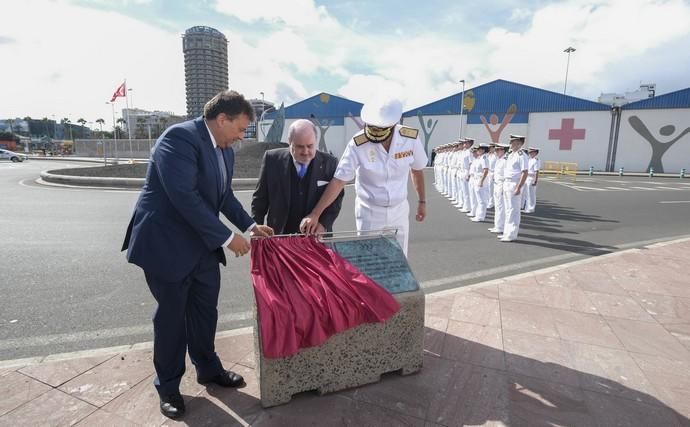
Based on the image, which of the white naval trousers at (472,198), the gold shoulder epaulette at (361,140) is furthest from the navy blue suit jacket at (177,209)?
the white naval trousers at (472,198)

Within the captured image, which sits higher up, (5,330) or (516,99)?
(516,99)

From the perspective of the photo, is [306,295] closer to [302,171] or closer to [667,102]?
[302,171]

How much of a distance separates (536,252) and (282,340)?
5522mm

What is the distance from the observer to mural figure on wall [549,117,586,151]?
30016 millimetres

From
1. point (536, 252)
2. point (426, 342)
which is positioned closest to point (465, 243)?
point (536, 252)

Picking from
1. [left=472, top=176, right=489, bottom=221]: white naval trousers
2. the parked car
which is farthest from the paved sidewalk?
the parked car

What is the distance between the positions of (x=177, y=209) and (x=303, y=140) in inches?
45.3

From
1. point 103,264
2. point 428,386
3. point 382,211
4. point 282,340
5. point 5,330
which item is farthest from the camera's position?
point 103,264

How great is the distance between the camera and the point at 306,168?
124 inches

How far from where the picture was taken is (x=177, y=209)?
2.09 metres

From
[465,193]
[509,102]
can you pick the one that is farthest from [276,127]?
[465,193]

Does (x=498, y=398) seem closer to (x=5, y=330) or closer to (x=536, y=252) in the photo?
(x=5, y=330)

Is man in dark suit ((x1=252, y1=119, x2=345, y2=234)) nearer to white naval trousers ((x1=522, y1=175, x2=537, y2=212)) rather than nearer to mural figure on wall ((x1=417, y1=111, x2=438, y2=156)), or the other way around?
white naval trousers ((x1=522, y1=175, x2=537, y2=212))

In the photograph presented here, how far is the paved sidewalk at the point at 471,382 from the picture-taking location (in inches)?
88.4
